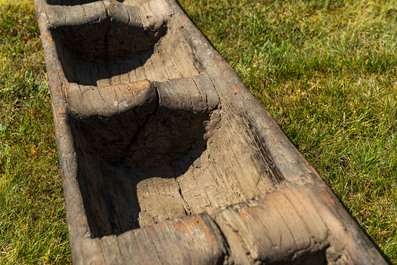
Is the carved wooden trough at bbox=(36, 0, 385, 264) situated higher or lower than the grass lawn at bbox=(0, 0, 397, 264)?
higher

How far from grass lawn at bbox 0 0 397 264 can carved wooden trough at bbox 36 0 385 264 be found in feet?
1.97

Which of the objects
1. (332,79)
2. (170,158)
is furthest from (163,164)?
(332,79)

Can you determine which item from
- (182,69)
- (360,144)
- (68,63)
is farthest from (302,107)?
(68,63)

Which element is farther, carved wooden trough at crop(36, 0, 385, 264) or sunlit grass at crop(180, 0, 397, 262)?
sunlit grass at crop(180, 0, 397, 262)

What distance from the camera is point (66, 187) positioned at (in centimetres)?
194

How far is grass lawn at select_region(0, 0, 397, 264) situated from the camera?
2672 millimetres

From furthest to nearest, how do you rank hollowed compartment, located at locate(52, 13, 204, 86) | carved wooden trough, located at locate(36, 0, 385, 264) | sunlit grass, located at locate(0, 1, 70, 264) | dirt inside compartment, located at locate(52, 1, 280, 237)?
hollowed compartment, located at locate(52, 13, 204, 86), sunlit grass, located at locate(0, 1, 70, 264), dirt inside compartment, located at locate(52, 1, 280, 237), carved wooden trough, located at locate(36, 0, 385, 264)

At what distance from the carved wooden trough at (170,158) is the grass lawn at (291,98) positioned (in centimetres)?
60

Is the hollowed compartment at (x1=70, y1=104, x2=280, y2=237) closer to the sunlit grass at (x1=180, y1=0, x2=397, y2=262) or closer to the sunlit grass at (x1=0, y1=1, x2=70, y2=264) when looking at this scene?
the sunlit grass at (x1=0, y1=1, x2=70, y2=264)

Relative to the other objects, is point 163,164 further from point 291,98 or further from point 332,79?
point 332,79

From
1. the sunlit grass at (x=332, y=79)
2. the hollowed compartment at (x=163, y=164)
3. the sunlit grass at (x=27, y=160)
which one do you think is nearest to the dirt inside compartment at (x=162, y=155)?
the hollowed compartment at (x=163, y=164)

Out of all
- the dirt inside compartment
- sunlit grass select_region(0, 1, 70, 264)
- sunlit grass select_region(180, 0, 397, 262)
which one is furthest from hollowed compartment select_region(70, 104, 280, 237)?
sunlit grass select_region(180, 0, 397, 262)

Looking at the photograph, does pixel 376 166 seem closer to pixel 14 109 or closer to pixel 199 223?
pixel 199 223

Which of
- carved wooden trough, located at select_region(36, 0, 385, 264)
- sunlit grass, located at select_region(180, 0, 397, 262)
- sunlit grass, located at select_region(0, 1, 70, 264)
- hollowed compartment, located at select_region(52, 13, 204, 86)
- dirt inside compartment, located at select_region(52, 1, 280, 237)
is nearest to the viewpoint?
carved wooden trough, located at select_region(36, 0, 385, 264)
